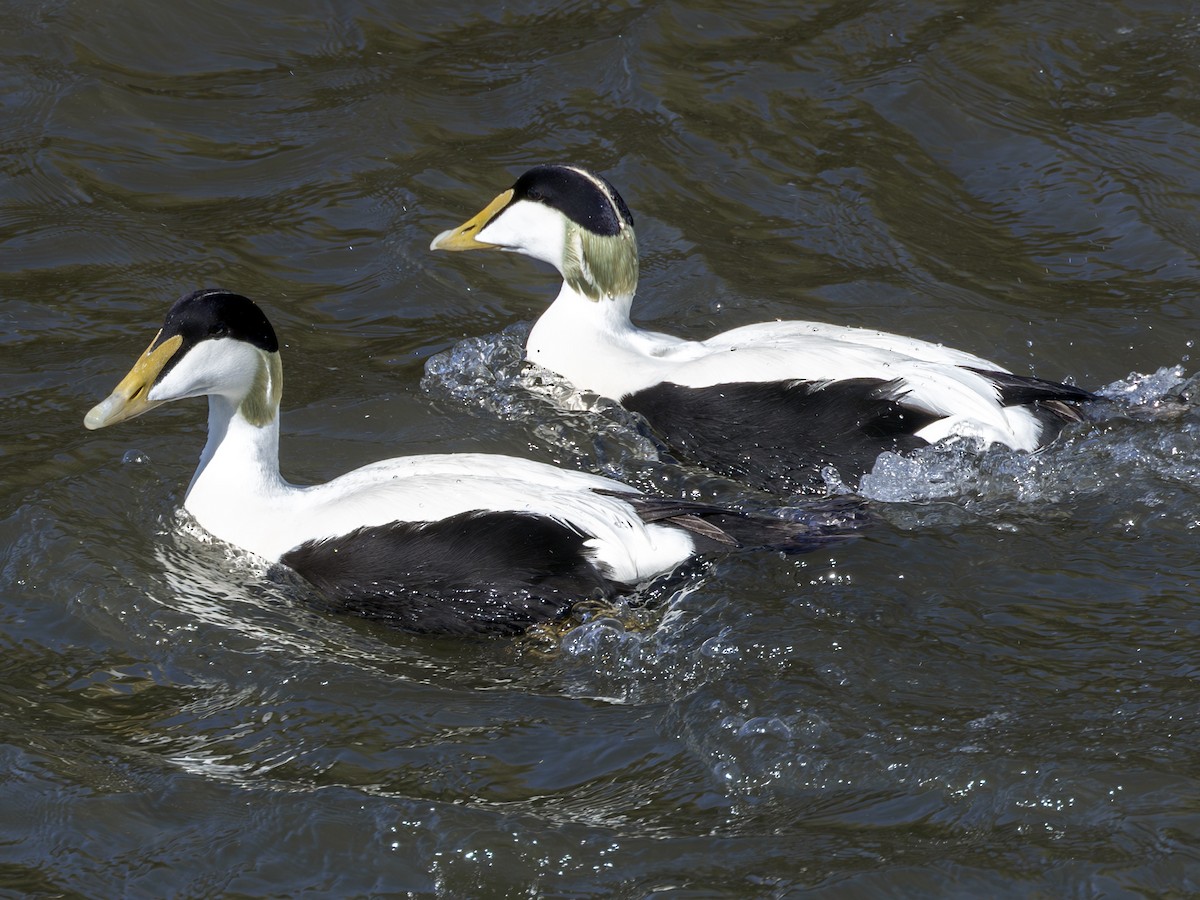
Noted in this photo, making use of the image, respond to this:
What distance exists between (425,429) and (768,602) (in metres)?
1.64

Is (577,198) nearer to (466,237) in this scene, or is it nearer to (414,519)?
(466,237)

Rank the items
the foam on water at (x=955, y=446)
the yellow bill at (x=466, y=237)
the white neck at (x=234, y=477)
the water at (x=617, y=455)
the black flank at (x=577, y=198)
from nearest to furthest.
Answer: the water at (x=617, y=455)
the white neck at (x=234, y=477)
the foam on water at (x=955, y=446)
the black flank at (x=577, y=198)
the yellow bill at (x=466, y=237)

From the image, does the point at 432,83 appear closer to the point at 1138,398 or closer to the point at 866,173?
the point at 866,173

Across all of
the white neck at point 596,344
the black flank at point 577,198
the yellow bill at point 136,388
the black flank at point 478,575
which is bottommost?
the black flank at point 478,575

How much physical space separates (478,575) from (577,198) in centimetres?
192

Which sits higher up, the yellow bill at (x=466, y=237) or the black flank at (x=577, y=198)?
the black flank at (x=577, y=198)

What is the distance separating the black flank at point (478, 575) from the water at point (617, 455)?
76 mm

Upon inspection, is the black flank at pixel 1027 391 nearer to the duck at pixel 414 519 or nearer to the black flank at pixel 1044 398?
the black flank at pixel 1044 398

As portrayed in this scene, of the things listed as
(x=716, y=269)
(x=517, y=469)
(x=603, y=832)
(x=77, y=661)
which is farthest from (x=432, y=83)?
(x=603, y=832)

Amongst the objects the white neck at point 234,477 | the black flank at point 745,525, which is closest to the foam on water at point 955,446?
the black flank at point 745,525

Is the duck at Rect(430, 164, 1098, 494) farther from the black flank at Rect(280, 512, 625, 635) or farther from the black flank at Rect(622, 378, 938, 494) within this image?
the black flank at Rect(280, 512, 625, 635)

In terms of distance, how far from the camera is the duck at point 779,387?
480 cm

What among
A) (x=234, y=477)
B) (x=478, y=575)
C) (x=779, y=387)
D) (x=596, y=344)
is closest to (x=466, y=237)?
(x=596, y=344)

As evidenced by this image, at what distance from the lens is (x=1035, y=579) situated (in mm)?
4168
